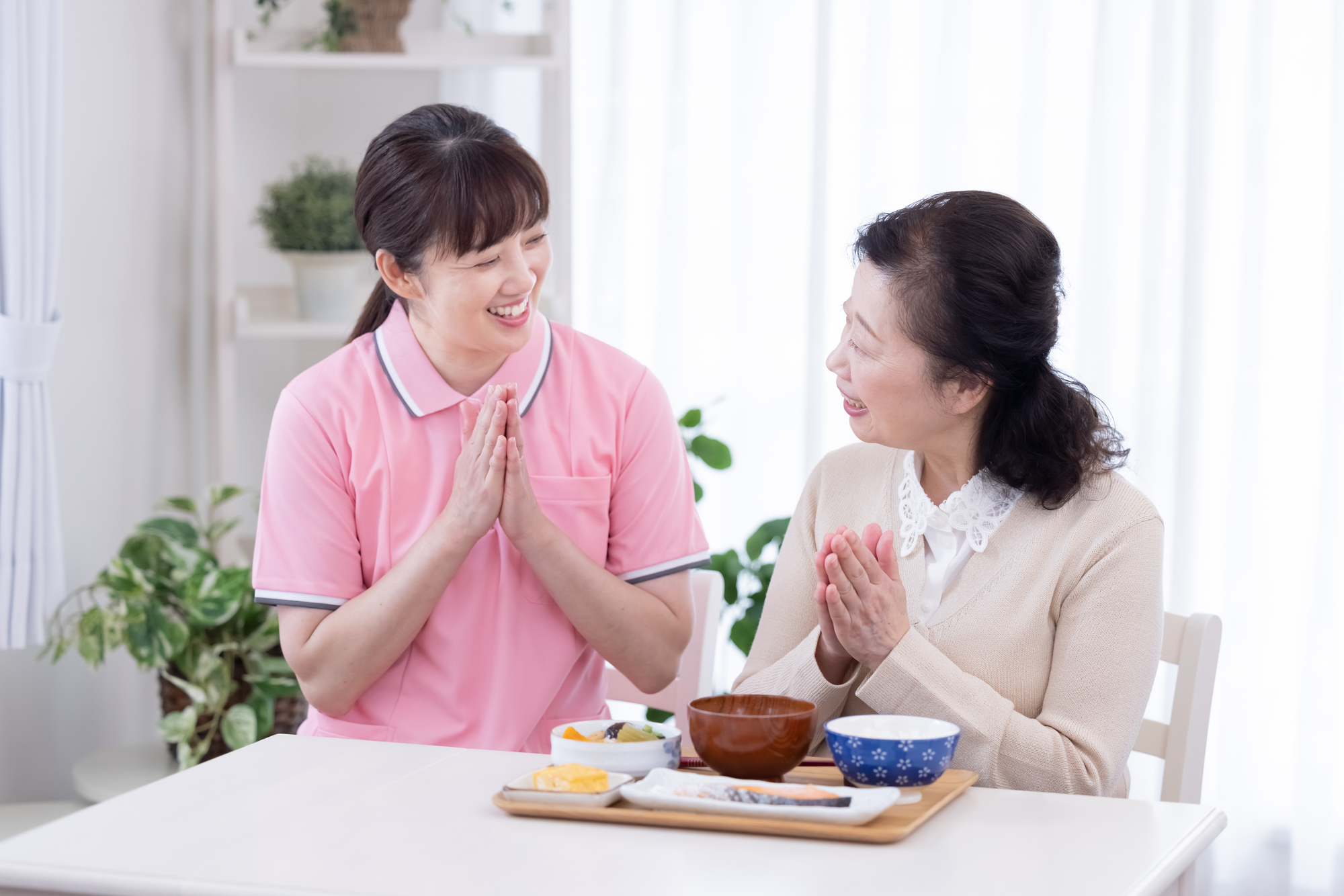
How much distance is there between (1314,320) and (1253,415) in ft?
0.70

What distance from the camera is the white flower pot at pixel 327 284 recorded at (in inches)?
107

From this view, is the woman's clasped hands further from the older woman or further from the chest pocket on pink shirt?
the chest pocket on pink shirt

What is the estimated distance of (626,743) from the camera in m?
1.17

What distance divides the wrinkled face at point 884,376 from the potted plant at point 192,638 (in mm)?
1243

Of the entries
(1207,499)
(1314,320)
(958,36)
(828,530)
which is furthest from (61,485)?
(1314,320)

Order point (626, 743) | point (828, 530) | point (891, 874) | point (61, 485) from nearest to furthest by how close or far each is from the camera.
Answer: point (891, 874)
point (626, 743)
point (828, 530)
point (61, 485)

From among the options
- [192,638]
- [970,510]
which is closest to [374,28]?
[192,638]

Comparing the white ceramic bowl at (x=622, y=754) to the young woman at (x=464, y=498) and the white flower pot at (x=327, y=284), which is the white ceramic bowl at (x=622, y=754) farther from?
the white flower pot at (x=327, y=284)

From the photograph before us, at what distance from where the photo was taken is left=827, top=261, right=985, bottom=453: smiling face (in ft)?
4.74

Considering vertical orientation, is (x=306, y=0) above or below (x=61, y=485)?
above

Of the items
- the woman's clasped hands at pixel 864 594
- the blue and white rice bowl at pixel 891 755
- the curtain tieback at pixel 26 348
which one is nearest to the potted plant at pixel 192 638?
the curtain tieback at pixel 26 348

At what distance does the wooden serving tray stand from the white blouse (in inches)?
14.5

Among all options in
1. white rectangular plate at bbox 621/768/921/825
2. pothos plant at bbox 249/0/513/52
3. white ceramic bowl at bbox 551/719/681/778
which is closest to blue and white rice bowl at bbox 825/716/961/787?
white rectangular plate at bbox 621/768/921/825

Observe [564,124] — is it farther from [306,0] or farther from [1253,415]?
[1253,415]
